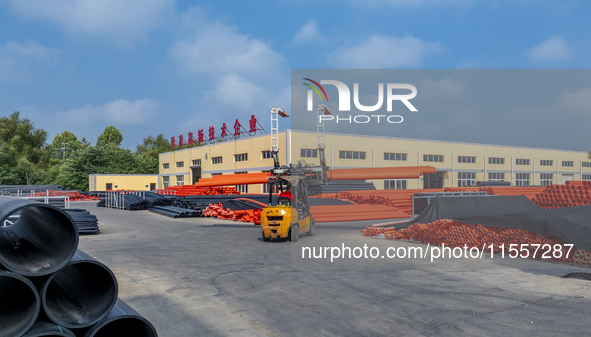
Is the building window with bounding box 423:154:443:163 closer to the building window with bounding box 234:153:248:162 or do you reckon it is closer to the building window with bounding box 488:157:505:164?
the building window with bounding box 488:157:505:164

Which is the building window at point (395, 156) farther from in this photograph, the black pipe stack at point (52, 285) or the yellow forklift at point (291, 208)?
the black pipe stack at point (52, 285)

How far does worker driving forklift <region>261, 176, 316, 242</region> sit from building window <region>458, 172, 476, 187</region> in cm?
3744

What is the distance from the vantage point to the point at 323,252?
1241cm

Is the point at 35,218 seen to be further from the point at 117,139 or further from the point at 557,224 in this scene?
the point at 117,139

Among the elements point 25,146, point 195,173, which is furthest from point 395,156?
point 25,146

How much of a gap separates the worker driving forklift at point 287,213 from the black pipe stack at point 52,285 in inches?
387

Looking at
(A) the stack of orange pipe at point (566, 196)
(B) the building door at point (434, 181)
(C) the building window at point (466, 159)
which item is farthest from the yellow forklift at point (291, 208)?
(C) the building window at point (466, 159)

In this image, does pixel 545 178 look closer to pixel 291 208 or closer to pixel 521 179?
pixel 521 179

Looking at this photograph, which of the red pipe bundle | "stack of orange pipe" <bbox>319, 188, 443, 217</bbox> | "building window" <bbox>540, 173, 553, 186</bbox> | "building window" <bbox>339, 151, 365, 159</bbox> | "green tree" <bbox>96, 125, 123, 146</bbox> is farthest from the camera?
"green tree" <bbox>96, 125, 123, 146</bbox>

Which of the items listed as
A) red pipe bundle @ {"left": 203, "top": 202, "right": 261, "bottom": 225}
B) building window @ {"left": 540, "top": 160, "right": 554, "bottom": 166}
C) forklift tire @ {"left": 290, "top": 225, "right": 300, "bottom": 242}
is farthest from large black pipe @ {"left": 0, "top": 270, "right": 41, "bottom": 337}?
building window @ {"left": 540, "top": 160, "right": 554, "bottom": 166}

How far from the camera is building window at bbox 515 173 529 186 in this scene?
52.6 m

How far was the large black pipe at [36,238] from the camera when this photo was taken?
11.1 ft

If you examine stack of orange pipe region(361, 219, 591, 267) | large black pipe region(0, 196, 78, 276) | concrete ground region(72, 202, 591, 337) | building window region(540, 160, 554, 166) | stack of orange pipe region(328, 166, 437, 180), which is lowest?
concrete ground region(72, 202, 591, 337)

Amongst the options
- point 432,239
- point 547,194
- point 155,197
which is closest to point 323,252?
point 432,239
